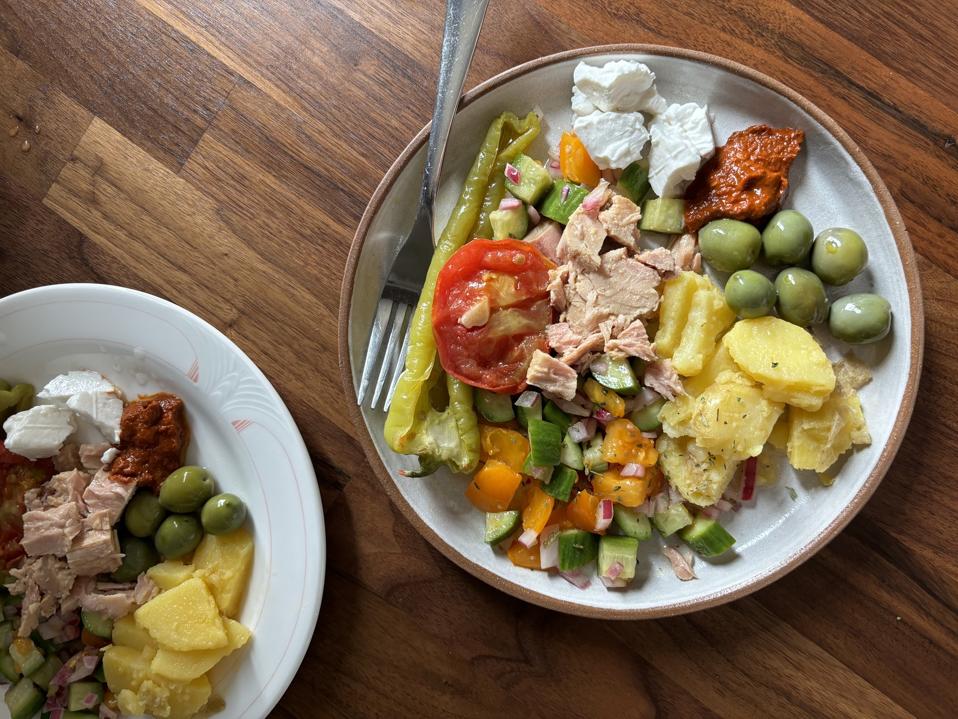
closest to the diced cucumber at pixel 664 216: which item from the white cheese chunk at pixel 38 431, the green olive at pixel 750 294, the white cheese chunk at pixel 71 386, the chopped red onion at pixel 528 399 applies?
the green olive at pixel 750 294

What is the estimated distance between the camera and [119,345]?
2496 mm

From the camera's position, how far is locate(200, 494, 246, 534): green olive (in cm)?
239

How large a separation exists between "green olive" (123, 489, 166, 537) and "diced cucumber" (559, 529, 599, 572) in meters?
1.40

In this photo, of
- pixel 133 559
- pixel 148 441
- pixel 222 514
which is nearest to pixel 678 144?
pixel 222 514

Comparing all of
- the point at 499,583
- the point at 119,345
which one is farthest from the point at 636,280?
the point at 119,345

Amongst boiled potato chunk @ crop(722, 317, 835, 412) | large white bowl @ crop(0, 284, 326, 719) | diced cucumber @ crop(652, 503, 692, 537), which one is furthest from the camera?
large white bowl @ crop(0, 284, 326, 719)

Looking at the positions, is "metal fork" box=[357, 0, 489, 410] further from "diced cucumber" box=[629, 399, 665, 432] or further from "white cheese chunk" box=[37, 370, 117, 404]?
"white cheese chunk" box=[37, 370, 117, 404]

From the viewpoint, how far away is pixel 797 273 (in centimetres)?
215

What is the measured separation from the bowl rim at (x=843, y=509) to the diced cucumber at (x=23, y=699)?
148 centimetres

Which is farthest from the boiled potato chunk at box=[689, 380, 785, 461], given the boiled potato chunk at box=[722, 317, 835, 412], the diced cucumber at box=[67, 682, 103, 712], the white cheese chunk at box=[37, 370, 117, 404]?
the diced cucumber at box=[67, 682, 103, 712]

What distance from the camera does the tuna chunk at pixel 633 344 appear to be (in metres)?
2.17

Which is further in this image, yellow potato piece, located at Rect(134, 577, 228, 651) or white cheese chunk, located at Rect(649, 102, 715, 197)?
yellow potato piece, located at Rect(134, 577, 228, 651)

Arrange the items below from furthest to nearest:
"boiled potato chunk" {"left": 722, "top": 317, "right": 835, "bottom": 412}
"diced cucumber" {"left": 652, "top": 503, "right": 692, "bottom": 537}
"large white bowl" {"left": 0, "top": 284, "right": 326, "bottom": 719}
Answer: "large white bowl" {"left": 0, "top": 284, "right": 326, "bottom": 719} → "diced cucumber" {"left": 652, "top": 503, "right": 692, "bottom": 537} → "boiled potato chunk" {"left": 722, "top": 317, "right": 835, "bottom": 412}

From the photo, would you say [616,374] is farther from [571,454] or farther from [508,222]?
[508,222]
